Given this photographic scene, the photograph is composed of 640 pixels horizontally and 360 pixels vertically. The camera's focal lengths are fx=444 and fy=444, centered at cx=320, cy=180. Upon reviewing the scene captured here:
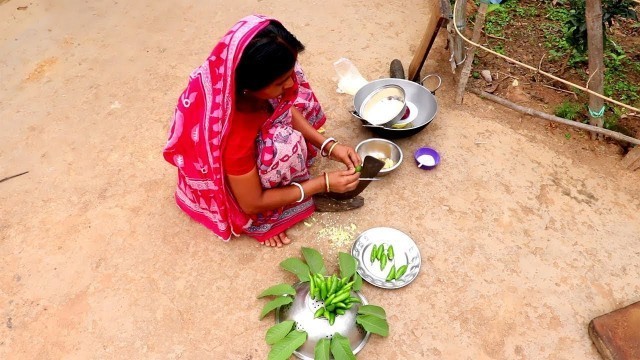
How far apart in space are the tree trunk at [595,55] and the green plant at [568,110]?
145 millimetres

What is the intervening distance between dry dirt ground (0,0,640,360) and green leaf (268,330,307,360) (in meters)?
0.15

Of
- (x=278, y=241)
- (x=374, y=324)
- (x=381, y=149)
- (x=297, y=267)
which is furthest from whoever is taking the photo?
(x=381, y=149)

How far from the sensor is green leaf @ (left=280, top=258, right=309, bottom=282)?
219 cm

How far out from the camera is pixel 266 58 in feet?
5.30

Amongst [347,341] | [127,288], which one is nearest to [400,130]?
[347,341]

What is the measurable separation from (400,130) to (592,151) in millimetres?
1252

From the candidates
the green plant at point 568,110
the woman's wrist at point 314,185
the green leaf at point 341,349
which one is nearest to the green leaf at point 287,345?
the green leaf at point 341,349

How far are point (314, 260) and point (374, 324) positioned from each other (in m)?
0.44

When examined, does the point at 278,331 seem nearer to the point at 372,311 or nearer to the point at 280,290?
the point at 280,290

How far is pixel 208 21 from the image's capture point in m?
3.97

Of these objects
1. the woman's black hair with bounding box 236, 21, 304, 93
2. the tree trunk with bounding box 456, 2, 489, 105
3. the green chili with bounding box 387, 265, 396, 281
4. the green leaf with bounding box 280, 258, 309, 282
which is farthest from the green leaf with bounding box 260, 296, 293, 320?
the tree trunk with bounding box 456, 2, 489, 105

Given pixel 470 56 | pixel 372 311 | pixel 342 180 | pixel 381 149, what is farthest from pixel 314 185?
pixel 470 56

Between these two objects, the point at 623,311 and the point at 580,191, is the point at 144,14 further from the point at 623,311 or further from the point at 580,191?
the point at 623,311

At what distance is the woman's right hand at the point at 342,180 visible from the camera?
2.20 meters
